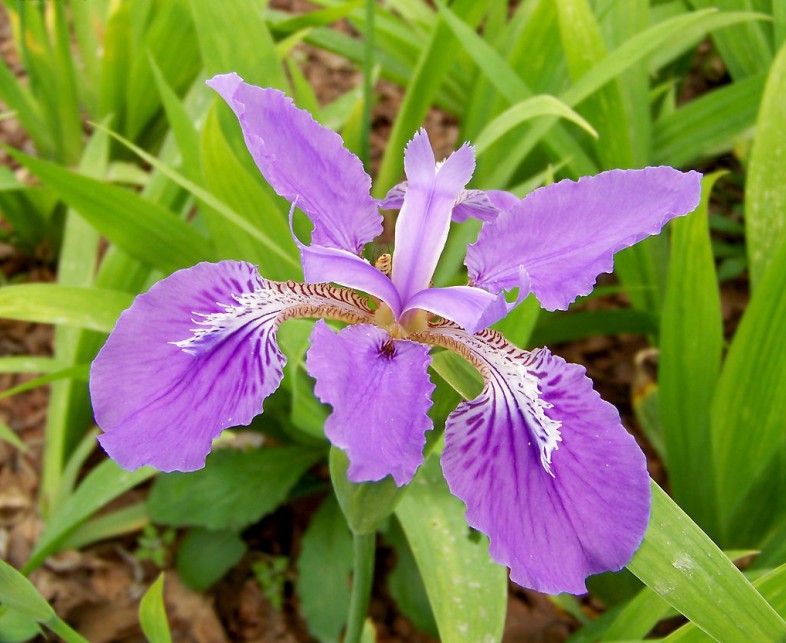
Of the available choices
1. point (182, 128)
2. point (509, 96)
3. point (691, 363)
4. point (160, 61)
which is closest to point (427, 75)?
point (509, 96)

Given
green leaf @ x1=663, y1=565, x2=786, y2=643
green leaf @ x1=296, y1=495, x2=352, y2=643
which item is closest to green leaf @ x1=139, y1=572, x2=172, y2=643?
green leaf @ x1=296, y1=495, x2=352, y2=643

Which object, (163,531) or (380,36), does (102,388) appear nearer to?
(163,531)

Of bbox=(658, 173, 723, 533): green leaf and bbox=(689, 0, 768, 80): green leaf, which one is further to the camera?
bbox=(689, 0, 768, 80): green leaf

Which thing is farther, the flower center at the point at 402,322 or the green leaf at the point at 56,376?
the green leaf at the point at 56,376

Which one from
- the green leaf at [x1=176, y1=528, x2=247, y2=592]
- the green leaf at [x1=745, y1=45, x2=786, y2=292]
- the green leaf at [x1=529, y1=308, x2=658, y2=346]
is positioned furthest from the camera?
the green leaf at [x1=529, y1=308, x2=658, y2=346]

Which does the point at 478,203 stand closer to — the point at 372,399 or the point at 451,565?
the point at 372,399

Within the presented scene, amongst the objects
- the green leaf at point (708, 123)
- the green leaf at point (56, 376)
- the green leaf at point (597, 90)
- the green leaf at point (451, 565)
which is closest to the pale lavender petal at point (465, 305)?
the green leaf at point (451, 565)

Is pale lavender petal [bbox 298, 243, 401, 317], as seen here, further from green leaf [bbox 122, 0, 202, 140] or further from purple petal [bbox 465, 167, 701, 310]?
green leaf [bbox 122, 0, 202, 140]

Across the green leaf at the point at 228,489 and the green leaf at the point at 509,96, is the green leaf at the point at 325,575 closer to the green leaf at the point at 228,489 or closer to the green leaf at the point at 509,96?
the green leaf at the point at 228,489
